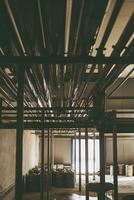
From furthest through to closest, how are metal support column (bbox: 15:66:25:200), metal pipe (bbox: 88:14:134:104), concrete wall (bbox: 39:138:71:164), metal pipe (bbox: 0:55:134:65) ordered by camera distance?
concrete wall (bbox: 39:138:71:164), metal pipe (bbox: 0:55:134:65), metal support column (bbox: 15:66:25:200), metal pipe (bbox: 88:14:134:104)

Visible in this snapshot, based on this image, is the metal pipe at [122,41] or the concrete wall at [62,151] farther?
the concrete wall at [62,151]

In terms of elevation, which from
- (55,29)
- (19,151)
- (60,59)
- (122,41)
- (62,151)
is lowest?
(62,151)

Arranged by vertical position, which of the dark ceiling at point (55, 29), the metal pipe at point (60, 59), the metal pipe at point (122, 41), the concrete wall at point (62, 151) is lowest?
the concrete wall at point (62, 151)

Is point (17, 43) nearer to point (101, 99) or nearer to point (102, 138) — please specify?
point (102, 138)

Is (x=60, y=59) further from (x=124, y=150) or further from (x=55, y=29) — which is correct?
(x=124, y=150)

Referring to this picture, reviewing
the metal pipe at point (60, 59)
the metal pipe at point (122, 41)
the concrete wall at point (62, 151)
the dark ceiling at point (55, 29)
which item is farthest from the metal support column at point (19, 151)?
the concrete wall at point (62, 151)

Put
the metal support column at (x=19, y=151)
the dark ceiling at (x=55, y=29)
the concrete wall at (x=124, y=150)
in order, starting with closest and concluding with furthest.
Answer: the dark ceiling at (x=55, y=29), the metal support column at (x=19, y=151), the concrete wall at (x=124, y=150)

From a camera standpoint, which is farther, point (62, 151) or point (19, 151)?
point (62, 151)

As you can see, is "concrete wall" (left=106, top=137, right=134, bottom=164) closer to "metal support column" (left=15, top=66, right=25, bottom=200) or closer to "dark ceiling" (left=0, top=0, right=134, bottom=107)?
"dark ceiling" (left=0, top=0, right=134, bottom=107)

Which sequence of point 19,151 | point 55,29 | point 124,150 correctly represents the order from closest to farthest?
point 19,151 → point 55,29 → point 124,150

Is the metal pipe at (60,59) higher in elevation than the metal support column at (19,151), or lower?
higher

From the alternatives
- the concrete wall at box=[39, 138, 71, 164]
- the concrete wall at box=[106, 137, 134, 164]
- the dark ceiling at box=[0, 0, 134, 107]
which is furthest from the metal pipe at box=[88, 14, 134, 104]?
the concrete wall at box=[106, 137, 134, 164]

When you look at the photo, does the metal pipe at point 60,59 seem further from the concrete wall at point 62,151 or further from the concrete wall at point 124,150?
the concrete wall at point 124,150

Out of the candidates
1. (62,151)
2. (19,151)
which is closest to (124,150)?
(62,151)
